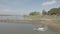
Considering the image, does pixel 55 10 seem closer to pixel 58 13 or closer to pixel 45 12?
pixel 58 13

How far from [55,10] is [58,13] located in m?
7.37

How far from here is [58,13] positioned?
101 metres

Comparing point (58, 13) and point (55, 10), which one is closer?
point (58, 13)

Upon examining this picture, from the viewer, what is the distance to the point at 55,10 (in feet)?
353

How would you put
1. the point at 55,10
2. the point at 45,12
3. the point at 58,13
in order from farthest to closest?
the point at 45,12
the point at 55,10
the point at 58,13

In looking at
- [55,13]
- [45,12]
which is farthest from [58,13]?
[45,12]

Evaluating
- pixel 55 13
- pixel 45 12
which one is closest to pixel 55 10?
pixel 55 13

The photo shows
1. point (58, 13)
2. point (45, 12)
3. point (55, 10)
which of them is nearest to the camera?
point (58, 13)

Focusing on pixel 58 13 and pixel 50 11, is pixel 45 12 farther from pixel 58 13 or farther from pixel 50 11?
pixel 58 13

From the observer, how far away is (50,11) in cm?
11169

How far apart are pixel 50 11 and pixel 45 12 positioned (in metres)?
12.1

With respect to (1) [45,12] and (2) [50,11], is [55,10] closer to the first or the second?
(2) [50,11]

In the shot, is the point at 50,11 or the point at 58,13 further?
the point at 50,11

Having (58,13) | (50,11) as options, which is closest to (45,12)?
(50,11)
